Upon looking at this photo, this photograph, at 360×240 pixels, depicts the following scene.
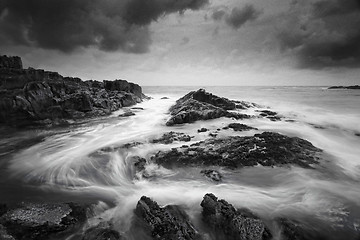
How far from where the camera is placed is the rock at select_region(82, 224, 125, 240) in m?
4.43

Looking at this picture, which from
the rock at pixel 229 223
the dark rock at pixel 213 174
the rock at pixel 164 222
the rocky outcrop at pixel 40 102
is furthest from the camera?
the rocky outcrop at pixel 40 102

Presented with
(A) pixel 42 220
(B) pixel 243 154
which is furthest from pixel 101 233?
(B) pixel 243 154

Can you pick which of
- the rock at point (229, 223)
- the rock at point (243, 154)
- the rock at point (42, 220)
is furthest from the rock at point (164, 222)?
the rock at point (243, 154)

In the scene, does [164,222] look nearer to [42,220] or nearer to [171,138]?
[42,220]

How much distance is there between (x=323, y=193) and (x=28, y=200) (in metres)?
9.30

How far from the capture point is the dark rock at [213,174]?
7113 mm

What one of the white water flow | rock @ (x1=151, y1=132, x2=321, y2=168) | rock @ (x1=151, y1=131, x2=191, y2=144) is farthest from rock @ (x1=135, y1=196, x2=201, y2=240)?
rock @ (x1=151, y1=131, x2=191, y2=144)

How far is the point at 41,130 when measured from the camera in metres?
14.2

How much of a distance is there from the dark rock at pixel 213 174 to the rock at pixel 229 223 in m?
1.88

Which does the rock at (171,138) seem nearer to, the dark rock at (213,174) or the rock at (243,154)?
the rock at (243,154)

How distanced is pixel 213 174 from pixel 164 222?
10.1 feet

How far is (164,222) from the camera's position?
4727mm

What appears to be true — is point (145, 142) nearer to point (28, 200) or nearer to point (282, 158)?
point (28, 200)

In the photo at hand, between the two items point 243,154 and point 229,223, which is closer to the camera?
point 229,223
